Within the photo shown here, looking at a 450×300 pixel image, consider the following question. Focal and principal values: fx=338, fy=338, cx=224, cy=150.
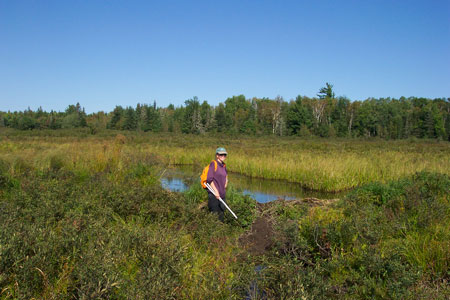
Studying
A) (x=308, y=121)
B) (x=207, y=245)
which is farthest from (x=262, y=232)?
(x=308, y=121)

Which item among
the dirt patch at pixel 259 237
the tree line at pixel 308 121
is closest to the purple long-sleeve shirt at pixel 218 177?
the dirt patch at pixel 259 237

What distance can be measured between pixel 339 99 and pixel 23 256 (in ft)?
264

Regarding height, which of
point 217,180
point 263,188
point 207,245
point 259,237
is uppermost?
point 217,180

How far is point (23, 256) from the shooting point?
3479 mm

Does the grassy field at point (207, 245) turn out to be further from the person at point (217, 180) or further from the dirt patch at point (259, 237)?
the person at point (217, 180)

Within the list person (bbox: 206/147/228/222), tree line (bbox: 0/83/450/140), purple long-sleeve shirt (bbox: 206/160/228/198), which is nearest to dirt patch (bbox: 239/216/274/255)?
person (bbox: 206/147/228/222)

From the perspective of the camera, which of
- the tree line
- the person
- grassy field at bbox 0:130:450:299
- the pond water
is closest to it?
grassy field at bbox 0:130:450:299

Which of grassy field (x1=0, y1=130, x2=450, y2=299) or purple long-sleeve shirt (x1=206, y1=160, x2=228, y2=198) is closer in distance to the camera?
grassy field (x1=0, y1=130, x2=450, y2=299)

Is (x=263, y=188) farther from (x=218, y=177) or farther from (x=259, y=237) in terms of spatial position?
(x=218, y=177)

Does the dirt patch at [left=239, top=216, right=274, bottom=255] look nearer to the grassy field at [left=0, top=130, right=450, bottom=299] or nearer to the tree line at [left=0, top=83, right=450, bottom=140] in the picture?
the grassy field at [left=0, top=130, right=450, bottom=299]

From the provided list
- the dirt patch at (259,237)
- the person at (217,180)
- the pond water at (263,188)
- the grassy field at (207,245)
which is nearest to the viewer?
the grassy field at (207,245)

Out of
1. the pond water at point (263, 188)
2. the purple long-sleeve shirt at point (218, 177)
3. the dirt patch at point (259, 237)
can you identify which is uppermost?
the purple long-sleeve shirt at point (218, 177)

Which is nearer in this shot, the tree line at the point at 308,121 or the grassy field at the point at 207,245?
the grassy field at the point at 207,245

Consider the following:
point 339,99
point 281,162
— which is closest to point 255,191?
point 281,162
